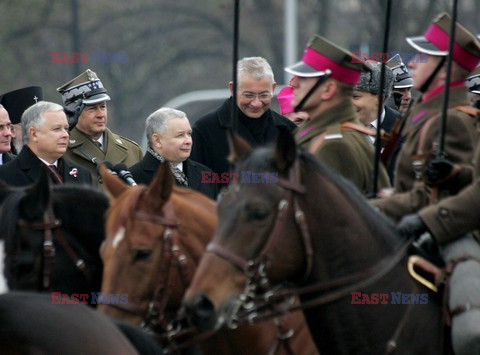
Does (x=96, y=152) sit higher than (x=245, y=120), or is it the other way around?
(x=245, y=120)

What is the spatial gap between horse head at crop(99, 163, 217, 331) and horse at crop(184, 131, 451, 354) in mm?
500

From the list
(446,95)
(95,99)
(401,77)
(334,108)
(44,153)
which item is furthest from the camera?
(401,77)

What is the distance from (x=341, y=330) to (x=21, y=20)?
65.6ft

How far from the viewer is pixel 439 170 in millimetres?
6086

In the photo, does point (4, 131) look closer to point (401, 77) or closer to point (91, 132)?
point (91, 132)

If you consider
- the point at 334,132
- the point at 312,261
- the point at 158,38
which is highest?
the point at 334,132

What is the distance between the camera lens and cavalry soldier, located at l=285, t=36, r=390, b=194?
6.75m

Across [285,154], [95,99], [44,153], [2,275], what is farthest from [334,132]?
[95,99]

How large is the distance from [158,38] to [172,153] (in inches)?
702

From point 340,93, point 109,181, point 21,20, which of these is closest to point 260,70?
point 340,93

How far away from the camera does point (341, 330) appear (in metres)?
5.76

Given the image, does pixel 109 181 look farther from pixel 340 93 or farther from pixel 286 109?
pixel 286 109

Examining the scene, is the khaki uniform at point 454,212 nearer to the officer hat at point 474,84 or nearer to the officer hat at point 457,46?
the officer hat at point 457,46

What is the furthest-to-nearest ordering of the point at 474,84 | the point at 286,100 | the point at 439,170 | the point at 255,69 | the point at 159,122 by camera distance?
the point at 286,100 < the point at 474,84 < the point at 255,69 < the point at 159,122 < the point at 439,170
